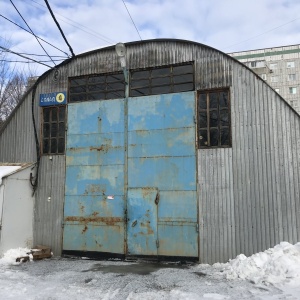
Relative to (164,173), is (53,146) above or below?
above

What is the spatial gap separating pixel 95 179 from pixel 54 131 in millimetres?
2299

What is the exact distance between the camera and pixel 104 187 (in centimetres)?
969

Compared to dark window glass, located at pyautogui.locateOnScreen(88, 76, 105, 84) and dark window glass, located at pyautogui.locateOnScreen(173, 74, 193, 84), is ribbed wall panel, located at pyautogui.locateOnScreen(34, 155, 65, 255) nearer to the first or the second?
dark window glass, located at pyautogui.locateOnScreen(88, 76, 105, 84)

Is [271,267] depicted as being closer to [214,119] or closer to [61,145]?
[214,119]

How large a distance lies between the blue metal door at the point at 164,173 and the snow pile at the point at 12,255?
3212 millimetres

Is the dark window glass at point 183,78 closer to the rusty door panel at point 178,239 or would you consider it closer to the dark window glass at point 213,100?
the dark window glass at point 213,100

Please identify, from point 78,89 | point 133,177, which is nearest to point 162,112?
point 133,177

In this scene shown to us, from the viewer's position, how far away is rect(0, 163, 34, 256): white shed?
30.3 ft

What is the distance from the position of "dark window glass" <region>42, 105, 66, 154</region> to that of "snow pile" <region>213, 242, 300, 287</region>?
6413mm

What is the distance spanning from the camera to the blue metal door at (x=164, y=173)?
8812mm

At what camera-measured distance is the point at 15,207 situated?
9.68 metres

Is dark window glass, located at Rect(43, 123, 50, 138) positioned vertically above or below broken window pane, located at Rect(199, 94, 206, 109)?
below

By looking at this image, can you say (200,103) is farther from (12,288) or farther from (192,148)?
(12,288)

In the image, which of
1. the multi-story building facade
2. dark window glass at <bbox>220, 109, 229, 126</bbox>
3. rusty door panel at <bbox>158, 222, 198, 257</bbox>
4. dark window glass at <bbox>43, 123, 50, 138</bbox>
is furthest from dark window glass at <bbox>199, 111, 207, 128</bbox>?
the multi-story building facade
